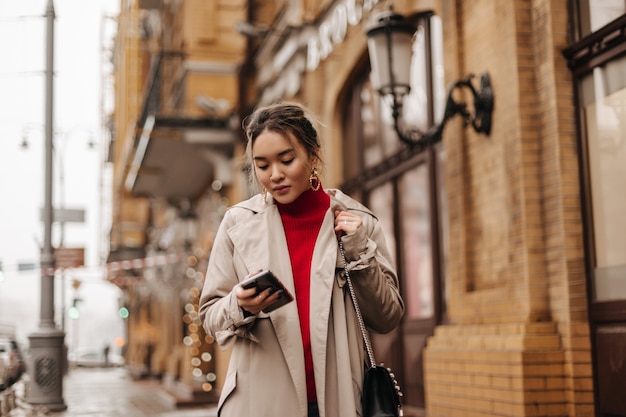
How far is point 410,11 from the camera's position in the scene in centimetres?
1045

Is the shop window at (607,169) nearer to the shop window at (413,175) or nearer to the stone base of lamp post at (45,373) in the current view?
the shop window at (413,175)

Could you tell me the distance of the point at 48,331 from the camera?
13.4 m

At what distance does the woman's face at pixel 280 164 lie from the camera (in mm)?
2854

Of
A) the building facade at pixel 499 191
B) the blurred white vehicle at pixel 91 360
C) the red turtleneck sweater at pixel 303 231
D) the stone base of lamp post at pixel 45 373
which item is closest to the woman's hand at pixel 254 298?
the red turtleneck sweater at pixel 303 231

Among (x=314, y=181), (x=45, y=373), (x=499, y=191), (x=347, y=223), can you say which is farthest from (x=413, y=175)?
(x=347, y=223)

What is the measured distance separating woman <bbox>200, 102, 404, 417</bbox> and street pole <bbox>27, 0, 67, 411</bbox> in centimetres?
1099

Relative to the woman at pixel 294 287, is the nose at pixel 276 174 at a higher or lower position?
higher

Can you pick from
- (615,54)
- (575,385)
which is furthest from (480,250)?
(615,54)

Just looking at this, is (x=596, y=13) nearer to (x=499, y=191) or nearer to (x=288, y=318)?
(x=499, y=191)

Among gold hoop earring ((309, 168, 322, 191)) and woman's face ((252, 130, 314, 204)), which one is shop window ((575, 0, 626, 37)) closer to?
gold hoop earring ((309, 168, 322, 191))

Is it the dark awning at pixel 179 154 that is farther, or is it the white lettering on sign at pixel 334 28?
the dark awning at pixel 179 154

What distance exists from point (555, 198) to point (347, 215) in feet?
15.0

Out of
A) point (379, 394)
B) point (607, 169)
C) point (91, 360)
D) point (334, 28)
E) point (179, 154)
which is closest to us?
point (379, 394)

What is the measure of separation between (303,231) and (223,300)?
0.35m
